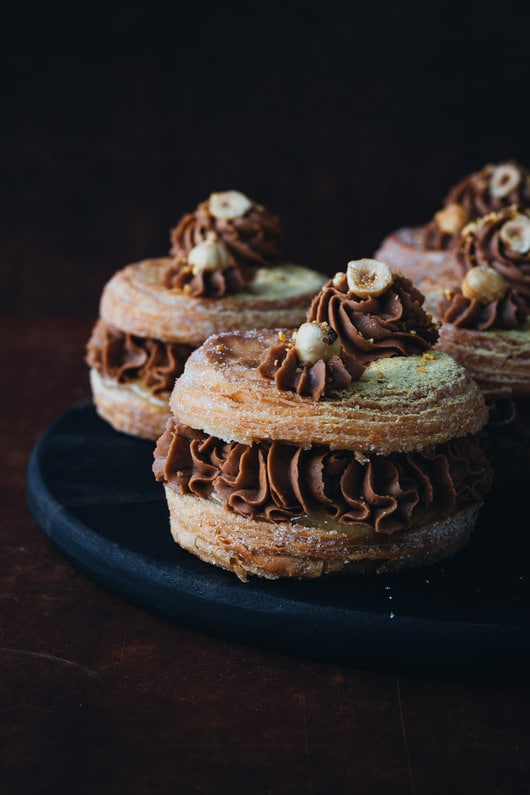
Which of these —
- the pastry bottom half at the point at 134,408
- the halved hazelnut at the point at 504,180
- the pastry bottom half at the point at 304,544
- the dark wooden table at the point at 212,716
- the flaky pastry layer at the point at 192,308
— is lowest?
the pastry bottom half at the point at 134,408

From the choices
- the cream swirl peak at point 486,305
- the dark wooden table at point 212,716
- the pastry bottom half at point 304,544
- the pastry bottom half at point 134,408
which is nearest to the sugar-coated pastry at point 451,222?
the cream swirl peak at point 486,305

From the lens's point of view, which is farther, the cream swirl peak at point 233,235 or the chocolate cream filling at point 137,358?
the cream swirl peak at point 233,235

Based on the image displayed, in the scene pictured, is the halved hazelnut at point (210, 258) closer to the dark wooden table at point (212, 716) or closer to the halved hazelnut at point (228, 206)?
the halved hazelnut at point (228, 206)

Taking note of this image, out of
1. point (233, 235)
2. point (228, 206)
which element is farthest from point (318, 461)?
point (228, 206)

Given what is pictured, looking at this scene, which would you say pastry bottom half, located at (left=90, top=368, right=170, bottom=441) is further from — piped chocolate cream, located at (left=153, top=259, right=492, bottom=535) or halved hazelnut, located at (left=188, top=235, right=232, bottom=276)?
piped chocolate cream, located at (left=153, top=259, right=492, bottom=535)

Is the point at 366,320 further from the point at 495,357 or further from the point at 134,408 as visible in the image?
the point at 134,408
